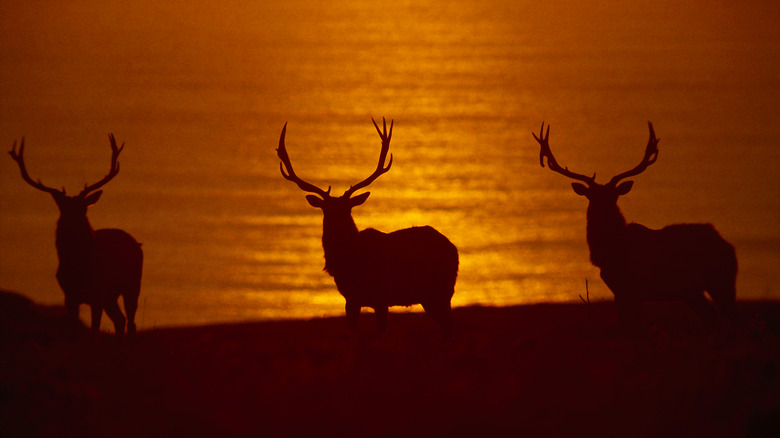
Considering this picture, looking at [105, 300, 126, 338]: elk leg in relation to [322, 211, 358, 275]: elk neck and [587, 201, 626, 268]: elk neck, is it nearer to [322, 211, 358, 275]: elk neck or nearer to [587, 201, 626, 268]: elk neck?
[322, 211, 358, 275]: elk neck

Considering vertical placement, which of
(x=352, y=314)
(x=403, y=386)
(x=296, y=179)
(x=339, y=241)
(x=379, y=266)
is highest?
(x=296, y=179)

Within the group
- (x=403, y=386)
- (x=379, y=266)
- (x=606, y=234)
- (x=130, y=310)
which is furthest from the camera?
(x=130, y=310)

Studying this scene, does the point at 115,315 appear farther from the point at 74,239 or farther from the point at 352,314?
the point at 352,314

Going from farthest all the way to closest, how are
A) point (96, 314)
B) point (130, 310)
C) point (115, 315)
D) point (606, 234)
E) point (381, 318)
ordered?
point (130, 310), point (115, 315), point (96, 314), point (381, 318), point (606, 234)

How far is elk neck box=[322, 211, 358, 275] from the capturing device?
16.6 m

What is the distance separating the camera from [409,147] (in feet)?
163

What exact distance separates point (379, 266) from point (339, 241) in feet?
1.58

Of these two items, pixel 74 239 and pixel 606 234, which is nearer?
pixel 606 234

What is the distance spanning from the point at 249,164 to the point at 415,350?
34.2 metres

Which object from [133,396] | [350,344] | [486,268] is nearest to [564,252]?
[486,268]

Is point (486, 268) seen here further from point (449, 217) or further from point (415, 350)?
point (415, 350)

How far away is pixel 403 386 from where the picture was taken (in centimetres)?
1220

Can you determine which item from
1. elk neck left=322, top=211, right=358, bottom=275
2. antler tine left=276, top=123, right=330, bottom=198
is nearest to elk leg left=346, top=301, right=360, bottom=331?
elk neck left=322, top=211, right=358, bottom=275

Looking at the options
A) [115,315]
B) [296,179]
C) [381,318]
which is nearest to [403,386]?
[381,318]
